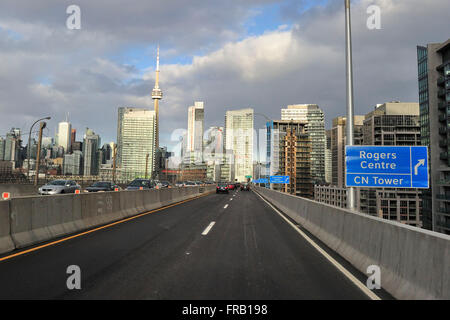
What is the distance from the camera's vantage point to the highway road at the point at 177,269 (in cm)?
476

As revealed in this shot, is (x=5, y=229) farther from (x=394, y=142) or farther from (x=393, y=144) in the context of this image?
(x=394, y=142)

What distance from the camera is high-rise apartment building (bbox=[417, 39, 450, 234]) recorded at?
243 ft

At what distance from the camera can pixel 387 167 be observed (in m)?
10.0

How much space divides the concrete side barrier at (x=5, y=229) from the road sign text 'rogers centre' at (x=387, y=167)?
361 inches

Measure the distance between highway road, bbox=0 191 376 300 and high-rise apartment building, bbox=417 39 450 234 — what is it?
79.9 metres

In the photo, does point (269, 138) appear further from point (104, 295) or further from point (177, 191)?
point (104, 295)

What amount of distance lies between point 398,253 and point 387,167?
5.54 m

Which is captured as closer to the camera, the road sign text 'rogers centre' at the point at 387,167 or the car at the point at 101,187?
the road sign text 'rogers centre' at the point at 387,167

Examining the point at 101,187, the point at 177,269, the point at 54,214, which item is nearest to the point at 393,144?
the point at 101,187

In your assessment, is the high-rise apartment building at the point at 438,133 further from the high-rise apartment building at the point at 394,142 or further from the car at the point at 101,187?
the car at the point at 101,187

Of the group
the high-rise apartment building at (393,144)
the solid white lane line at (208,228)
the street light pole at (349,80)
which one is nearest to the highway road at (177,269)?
the solid white lane line at (208,228)

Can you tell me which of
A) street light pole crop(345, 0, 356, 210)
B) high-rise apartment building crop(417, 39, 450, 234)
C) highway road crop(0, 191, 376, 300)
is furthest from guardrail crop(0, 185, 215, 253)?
high-rise apartment building crop(417, 39, 450, 234)

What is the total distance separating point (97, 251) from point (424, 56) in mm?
106278
